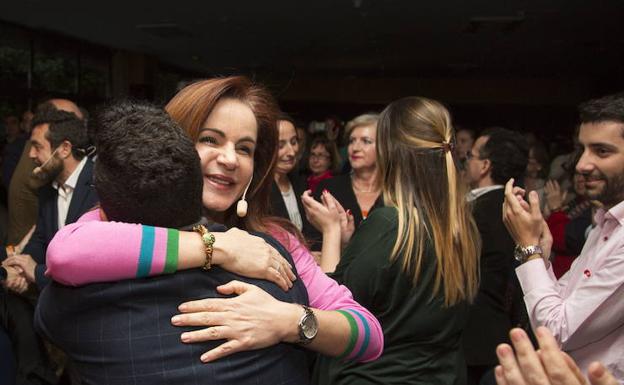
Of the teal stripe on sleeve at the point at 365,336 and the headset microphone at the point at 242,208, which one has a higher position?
the headset microphone at the point at 242,208

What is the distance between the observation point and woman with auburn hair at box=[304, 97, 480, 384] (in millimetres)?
1669

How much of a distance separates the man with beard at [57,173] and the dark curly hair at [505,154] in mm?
1915

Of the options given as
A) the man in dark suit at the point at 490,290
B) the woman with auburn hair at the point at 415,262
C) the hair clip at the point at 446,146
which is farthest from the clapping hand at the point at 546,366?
the man in dark suit at the point at 490,290

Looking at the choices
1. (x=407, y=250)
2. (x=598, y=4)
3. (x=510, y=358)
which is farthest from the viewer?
(x=598, y=4)

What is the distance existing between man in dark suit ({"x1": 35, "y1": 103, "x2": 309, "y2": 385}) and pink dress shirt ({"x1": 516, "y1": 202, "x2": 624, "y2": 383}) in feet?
3.12

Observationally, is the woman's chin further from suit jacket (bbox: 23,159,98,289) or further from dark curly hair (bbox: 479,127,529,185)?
dark curly hair (bbox: 479,127,529,185)

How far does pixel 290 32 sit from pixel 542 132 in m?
7.25

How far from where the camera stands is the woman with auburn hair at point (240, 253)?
0.85 meters

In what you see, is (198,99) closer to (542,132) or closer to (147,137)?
(147,137)

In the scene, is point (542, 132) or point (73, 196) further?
point (542, 132)

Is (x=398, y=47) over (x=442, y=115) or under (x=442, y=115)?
over

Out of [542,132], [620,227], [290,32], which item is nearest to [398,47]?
[290,32]

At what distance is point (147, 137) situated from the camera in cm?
87

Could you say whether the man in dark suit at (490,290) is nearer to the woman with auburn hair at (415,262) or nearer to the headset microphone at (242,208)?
the woman with auburn hair at (415,262)
